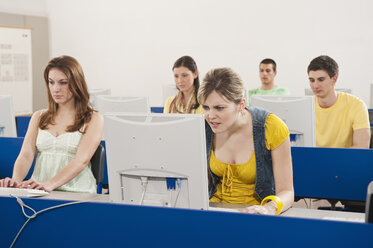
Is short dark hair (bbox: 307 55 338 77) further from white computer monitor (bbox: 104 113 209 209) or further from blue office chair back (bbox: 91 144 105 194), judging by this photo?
white computer monitor (bbox: 104 113 209 209)

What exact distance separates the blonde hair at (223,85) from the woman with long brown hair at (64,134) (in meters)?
0.82

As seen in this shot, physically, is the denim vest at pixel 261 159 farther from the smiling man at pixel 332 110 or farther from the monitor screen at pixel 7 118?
the monitor screen at pixel 7 118

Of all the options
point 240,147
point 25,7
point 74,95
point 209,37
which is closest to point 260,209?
point 240,147

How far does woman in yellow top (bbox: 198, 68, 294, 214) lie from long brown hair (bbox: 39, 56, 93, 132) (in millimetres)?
783

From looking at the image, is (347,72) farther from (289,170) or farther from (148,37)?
(289,170)

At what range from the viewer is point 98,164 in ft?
7.72

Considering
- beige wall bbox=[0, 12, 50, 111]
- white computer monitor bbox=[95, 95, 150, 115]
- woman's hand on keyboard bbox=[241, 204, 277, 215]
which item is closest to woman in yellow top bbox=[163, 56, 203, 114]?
white computer monitor bbox=[95, 95, 150, 115]

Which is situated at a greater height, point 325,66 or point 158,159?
point 325,66

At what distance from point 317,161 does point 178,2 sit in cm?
513

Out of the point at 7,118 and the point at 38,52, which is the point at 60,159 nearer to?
the point at 7,118

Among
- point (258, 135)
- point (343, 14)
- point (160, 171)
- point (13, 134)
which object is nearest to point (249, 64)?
point (343, 14)

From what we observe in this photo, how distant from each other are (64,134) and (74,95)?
0.72 ft

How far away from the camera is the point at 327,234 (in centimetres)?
117

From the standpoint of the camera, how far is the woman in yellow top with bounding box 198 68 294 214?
1.76 m
